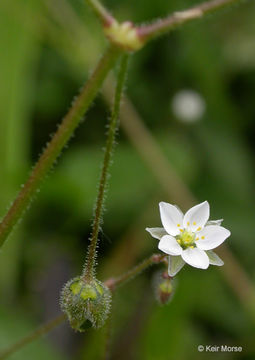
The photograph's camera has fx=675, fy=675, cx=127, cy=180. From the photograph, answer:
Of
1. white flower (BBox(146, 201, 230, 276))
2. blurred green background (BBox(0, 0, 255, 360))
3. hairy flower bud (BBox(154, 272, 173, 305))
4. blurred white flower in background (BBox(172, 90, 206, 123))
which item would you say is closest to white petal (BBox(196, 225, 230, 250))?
white flower (BBox(146, 201, 230, 276))

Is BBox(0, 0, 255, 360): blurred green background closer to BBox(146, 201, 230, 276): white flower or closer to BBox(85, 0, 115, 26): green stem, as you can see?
BBox(146, 201, 230, 276): white flower

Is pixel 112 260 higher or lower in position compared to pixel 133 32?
higher

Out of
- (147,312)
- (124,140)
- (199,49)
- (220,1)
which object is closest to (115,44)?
(220,1)

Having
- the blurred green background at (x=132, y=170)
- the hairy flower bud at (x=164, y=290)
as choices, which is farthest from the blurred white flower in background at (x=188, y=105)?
the hairy flower bud at (x=164, y=290)

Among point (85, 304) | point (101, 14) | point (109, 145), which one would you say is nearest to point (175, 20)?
point (101, 14)

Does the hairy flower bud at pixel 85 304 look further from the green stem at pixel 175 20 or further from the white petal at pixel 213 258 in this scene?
the green stem at pixel 175 20

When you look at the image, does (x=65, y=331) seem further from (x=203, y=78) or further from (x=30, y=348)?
(x=203, y=78)

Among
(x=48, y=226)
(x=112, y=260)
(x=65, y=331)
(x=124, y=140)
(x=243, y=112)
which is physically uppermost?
(x=243, y=112)
